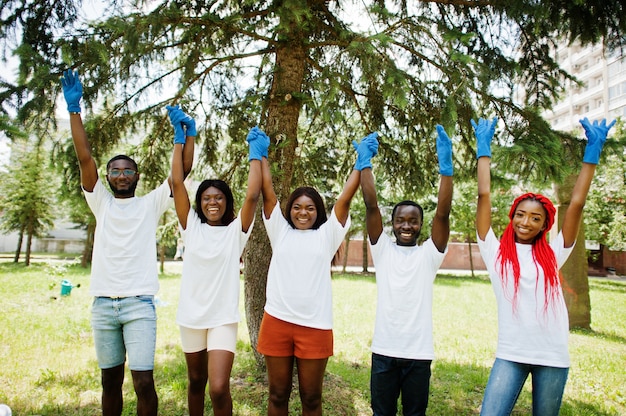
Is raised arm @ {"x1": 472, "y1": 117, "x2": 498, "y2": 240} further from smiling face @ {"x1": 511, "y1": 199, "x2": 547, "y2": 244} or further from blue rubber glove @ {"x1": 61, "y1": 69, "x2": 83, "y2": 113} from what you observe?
blue rubber glove @ {"x1": 61, "y1": 69, "x2": 83, "y2": 113}

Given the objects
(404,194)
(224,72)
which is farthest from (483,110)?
(224,72)

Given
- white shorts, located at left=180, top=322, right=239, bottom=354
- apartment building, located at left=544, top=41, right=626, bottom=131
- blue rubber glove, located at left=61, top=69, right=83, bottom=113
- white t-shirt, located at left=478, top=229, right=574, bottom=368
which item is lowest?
white shorts, located at left=180, top=322, right=239, bottom=354

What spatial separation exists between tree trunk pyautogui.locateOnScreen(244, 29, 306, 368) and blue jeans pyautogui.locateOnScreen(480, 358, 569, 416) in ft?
8.00

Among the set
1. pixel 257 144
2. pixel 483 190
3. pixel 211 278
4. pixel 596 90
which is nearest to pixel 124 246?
pixel 211 278

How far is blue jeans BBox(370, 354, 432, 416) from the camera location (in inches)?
103

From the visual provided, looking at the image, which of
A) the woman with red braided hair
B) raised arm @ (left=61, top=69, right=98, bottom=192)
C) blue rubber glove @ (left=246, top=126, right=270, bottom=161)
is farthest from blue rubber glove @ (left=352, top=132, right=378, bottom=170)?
raised arm @ (left=61, top=69, right=98, bottom=192)

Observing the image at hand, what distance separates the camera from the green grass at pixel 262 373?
4098 millimetres

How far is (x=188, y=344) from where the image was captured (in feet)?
9.09

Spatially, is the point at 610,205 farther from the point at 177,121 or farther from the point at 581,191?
the point at 177,121

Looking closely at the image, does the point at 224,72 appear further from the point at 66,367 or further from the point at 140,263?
the point at 66,367

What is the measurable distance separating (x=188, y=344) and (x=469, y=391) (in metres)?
3.21

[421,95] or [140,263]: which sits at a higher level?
[421,95]

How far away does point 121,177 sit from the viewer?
3008 mm

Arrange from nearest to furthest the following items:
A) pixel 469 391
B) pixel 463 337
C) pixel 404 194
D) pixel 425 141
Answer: pixel 469 391
pixel 425 141
pixel 404 194
pixel 463 337
